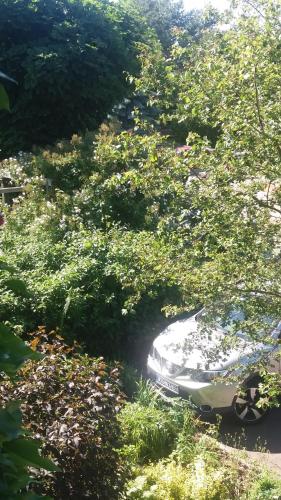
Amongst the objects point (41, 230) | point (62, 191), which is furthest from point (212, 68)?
point (62, 191)

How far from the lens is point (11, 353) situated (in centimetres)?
167

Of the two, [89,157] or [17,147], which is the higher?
[89,157]

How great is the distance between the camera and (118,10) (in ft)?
51.0

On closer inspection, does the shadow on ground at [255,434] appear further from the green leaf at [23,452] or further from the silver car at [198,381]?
the green leaf at [23,452]

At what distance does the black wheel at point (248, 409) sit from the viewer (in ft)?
21.9

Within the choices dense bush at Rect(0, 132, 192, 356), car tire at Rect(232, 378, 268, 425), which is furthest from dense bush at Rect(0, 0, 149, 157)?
car tire at Rect(232, 378, 268, 425)

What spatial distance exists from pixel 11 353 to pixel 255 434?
5.48m

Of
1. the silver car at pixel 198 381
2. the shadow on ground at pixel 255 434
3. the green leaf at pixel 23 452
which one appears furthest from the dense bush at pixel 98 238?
the green leaf at pixel 23 452

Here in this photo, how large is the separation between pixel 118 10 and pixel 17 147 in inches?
180

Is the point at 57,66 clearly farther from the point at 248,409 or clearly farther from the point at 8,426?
the point at 8,426

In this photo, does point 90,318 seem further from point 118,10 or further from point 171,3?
point 171,3

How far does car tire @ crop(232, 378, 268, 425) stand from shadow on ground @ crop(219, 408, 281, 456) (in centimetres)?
9

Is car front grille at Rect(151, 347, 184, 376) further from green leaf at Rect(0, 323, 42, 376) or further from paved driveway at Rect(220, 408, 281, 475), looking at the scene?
green leaf at Rect(0, 323, 42, 376)

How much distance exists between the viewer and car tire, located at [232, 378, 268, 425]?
6660 mm
